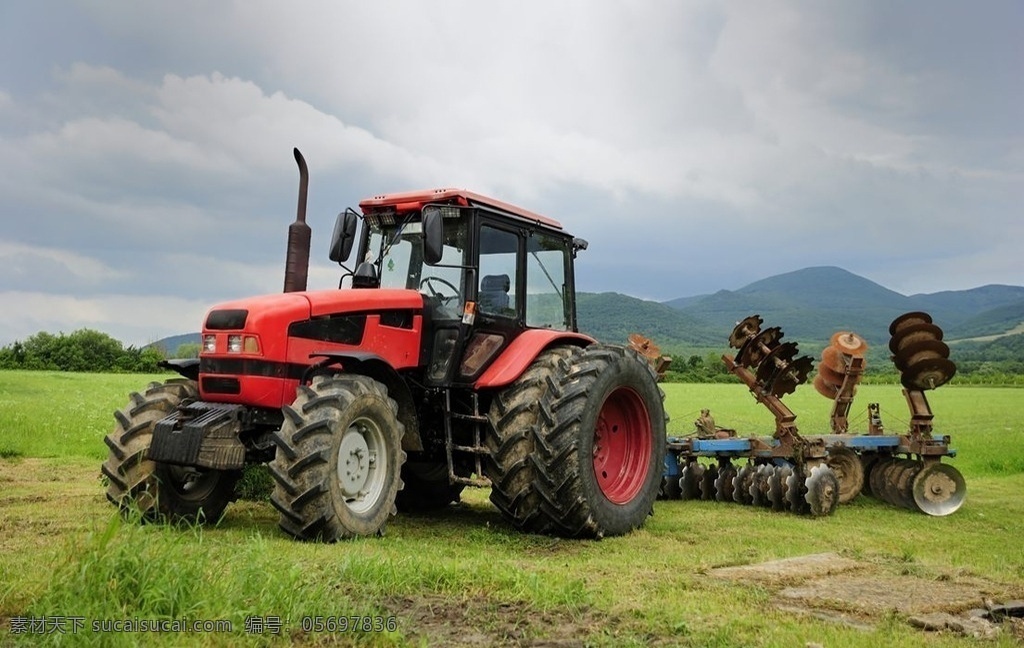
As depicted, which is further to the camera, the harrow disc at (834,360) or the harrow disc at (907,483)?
the harrow disc at (834,360)

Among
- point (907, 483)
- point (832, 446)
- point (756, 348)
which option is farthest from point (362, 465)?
point (907, 483)

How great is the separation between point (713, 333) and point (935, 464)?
16165cm

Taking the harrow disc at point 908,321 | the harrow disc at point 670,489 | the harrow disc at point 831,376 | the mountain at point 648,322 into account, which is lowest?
the harrow disc at point 670,489

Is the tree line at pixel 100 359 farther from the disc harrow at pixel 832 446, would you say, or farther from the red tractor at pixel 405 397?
the red tractor at pixel 405 397

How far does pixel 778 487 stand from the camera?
927 cm

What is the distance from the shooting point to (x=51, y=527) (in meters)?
6.36

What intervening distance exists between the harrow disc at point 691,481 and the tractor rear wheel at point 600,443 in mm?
2105

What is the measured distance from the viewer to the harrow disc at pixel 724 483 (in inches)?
391

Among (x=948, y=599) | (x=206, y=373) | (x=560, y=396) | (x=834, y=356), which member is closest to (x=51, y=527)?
(x=206, y=373)

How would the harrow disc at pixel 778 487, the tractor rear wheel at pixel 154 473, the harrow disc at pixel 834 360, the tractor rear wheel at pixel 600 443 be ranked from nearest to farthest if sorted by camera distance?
the tractor rear wheel at pixel 154 473
the tractor rear wheel at pixel 600 443
the harrow disc at pixel 778 487
the harrow disc at pixel 834 360

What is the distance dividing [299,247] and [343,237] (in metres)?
0.55

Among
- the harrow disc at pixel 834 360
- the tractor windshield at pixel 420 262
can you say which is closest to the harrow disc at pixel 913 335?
the harrow disc at pixel 834 360

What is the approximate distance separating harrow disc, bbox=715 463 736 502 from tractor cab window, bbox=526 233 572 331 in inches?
107

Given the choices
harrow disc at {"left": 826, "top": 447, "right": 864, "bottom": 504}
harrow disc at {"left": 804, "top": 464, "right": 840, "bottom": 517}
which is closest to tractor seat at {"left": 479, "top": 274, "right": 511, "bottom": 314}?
harrow disc at {"left": 804, "top": 464, "right": 840, "bottom": 517}
